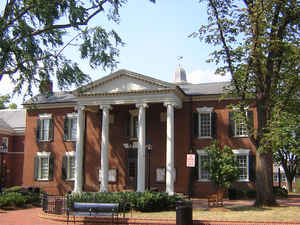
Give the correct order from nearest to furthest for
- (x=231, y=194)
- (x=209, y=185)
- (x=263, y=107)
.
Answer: (x=263, y=107) < (x=231, y=194) < (x=209, y=185)

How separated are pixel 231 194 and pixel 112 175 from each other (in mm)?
10139

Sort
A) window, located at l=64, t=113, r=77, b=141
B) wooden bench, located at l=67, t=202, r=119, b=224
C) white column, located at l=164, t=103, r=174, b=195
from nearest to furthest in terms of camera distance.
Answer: wooden bench, located at l=67, t=202, r=119, b=224 < white column, located at l=164, t=103, r=174, b=195 < window, located at l=64, t=113, r=77, b=141

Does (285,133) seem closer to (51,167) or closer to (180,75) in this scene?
(51,167)

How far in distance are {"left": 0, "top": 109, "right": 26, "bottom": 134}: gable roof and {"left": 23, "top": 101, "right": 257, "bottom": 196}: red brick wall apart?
20.5ft

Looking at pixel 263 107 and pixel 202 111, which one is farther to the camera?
pixel 202 111

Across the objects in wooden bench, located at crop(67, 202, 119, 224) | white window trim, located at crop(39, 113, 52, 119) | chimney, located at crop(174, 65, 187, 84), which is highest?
chimney, located at crop(174, 65, 187, 84)

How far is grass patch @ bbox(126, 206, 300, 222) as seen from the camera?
16669 mm

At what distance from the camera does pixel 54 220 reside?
57.7ft

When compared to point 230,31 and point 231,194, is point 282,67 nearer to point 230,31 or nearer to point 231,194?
point 230,31

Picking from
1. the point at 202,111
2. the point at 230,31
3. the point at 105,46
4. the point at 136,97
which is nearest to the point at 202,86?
the point at 202,111

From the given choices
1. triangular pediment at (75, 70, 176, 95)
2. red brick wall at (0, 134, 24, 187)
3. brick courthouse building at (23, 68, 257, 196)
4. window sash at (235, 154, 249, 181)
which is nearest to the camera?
triangular pediment at (75, 70, 176, 95)

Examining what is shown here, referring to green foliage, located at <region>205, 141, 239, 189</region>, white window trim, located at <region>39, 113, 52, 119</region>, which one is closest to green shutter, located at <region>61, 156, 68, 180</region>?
white window trim, located at <region>39, 113, 52, 119</region>

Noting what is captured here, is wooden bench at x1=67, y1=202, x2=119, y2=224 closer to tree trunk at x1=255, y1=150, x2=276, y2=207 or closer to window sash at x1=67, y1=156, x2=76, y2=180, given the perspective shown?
tree trunk at x1=255, y1=150, x2=276, y2=207

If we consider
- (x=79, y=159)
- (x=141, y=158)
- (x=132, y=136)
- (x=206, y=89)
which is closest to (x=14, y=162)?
(x=79, y=159)
